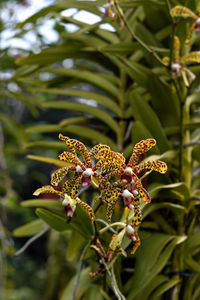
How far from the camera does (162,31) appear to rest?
0.69 m

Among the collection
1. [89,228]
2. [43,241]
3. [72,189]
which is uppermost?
[72,189]

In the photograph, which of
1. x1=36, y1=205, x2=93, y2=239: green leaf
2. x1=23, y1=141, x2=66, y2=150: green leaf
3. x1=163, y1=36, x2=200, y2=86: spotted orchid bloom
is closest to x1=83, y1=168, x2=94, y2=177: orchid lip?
x1=36, y1=205, x2=93, y2=239: green leaf

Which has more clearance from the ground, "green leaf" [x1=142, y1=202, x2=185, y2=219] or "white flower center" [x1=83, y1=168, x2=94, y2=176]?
"white flower center" [x1=83, y1=168, x2=94, y2=176]

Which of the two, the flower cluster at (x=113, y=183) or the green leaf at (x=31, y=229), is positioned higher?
the flower cluster at (x=113, y=183)

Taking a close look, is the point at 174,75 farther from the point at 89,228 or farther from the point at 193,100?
the point at 89,228

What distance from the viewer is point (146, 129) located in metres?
0.52

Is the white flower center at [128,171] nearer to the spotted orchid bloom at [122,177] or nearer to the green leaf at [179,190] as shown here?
the spotted orchid bloom at [122,177]

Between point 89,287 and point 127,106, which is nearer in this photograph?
point 89,287

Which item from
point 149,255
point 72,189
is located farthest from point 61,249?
point 72,189

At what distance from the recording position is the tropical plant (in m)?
0.53

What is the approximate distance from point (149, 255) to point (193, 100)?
1.00 feet

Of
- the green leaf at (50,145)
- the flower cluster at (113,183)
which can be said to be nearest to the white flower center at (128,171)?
the flower cluster at (113,183)

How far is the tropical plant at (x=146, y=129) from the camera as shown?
53 cm

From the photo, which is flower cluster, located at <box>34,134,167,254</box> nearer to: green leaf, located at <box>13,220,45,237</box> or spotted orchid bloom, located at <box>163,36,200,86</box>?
spotted orchid bloom, located at <box>163,36,200,86</box>
